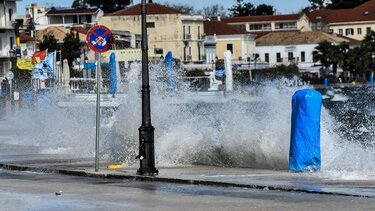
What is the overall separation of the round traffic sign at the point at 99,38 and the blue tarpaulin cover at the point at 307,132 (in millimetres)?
4327

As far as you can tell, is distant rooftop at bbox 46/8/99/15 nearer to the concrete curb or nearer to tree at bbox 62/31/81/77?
tree at bbox 62/31/81/77

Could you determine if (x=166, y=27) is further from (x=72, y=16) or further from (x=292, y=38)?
(x=292, y=38)

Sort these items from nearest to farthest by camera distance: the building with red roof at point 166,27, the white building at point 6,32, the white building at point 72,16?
the white building at point 6,32 < the building with red roof at point 166,27 < the white building at point 72,16

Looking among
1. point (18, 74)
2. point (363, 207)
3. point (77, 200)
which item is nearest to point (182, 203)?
point (77, 200)

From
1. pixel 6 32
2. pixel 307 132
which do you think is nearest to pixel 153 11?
pixel 6 32

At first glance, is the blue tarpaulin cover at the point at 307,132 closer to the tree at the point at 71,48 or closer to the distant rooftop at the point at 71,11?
the tree at the point at 71,48

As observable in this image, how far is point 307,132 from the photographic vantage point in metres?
23.2

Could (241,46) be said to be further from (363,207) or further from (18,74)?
(363,207)

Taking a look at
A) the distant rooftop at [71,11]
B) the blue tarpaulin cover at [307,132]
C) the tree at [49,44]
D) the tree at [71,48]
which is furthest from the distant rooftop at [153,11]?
the blue tarpaulin cover at [307,132]

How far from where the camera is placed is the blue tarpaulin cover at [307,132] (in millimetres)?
23109

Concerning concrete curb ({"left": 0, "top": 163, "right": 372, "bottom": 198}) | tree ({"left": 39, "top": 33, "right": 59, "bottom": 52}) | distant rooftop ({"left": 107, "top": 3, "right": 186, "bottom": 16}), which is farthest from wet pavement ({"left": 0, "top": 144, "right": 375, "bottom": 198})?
distant rooftop ({"left": 107, "top": 3, "right": 186, "bottom": 16})

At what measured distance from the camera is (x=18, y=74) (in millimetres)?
94938

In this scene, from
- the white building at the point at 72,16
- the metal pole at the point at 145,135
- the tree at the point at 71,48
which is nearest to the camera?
the metal pole at the point at 145,135

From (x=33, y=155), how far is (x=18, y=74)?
65.5 m
